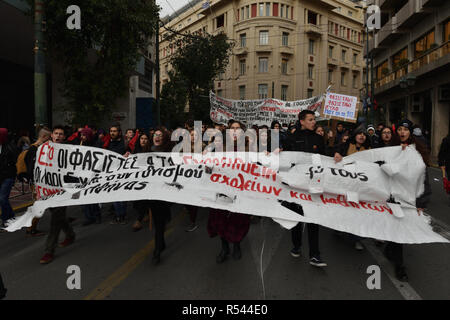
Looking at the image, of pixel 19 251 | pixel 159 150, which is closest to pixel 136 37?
pixel 159 150

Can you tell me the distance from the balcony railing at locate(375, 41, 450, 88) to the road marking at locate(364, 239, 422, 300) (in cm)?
1797

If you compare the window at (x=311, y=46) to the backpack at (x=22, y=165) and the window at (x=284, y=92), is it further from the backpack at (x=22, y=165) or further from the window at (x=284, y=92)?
the backpack at (x=22, y=165)

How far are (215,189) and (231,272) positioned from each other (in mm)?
974

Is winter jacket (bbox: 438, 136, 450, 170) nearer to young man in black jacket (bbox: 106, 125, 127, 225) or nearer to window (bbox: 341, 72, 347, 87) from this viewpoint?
young man in black jacket (bbox: 106, 125, 127, 225)

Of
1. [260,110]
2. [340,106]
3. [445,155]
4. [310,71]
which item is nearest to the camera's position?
[445,155]

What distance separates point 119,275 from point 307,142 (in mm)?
2823

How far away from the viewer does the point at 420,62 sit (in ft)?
71.6

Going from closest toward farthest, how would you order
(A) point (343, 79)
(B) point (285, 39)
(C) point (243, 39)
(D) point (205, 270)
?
(D) point (205, 270) → (B) point (285, 39) → (C) point (243, 39) → (A) point (343, 79)

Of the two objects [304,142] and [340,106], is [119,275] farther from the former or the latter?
[340,106]

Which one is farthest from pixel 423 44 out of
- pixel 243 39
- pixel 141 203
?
pixel 141 203

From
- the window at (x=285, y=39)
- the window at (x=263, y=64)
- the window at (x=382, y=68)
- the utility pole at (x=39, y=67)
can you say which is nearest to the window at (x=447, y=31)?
the window at (x=382, y=68)

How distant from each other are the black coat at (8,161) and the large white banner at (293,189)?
5.61 feet

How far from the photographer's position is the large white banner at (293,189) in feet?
12.7

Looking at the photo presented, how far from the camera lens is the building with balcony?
20.1 metres
